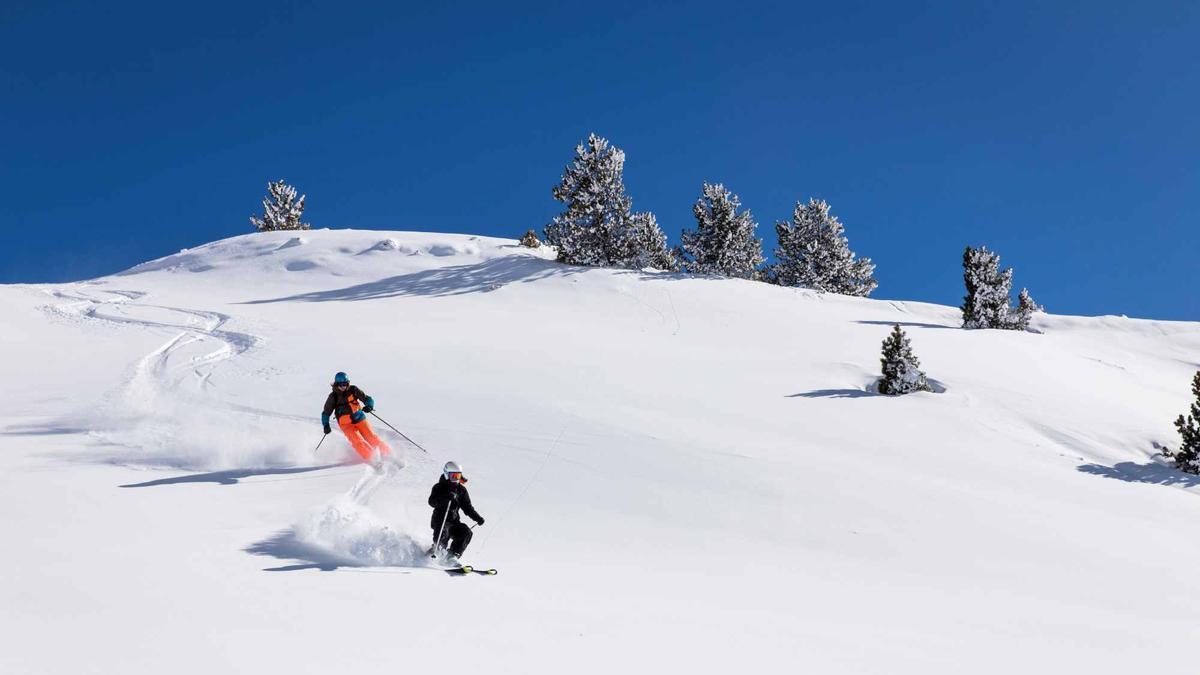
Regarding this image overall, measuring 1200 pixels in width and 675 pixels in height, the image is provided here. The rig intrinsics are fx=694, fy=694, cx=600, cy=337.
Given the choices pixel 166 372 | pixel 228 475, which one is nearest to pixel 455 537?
pixel 228 475

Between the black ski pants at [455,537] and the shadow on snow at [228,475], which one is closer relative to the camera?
the black ski pants at [455,537]

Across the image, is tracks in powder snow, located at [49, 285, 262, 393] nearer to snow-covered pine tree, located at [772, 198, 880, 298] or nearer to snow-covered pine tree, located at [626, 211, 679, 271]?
snow-covered pine tree, located at [626, 211, 679, 271]

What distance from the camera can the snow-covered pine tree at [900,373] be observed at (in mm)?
18734

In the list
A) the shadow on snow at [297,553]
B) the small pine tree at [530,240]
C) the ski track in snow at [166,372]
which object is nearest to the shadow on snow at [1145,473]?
the shadow on snow at [297,553]

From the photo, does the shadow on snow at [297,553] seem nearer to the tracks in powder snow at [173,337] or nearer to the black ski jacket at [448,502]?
the black ski jacket at [448,502]

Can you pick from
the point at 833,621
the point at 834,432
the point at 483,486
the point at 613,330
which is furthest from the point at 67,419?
the point at 613,330

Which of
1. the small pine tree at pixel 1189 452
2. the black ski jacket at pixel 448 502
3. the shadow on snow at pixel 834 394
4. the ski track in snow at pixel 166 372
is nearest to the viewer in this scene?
the black ski jacket at pixel 448 502

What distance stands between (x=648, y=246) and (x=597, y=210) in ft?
19.5

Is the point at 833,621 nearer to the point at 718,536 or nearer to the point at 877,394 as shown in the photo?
the point at 718,536

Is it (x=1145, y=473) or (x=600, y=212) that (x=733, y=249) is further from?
(x=1145, y=473)

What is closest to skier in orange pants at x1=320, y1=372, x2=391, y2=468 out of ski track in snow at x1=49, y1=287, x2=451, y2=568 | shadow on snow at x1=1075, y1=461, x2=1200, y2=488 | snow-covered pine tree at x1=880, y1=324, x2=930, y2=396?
ski track in snow at x1=49, y1=287, x2=451, y2=568

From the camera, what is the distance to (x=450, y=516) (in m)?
7.78

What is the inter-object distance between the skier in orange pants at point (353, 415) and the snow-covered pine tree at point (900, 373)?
1354 cm

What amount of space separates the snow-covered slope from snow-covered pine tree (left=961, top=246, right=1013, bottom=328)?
25.6ft
